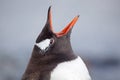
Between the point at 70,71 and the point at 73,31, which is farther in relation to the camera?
the point at 73,31

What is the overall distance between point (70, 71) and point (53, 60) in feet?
0.28

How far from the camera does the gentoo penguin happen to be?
2.07m

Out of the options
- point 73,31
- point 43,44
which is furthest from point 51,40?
point 73,31

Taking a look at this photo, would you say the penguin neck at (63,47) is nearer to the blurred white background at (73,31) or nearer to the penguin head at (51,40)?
the penguin head at (51,40)

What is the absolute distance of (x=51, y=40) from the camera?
2.12 metres

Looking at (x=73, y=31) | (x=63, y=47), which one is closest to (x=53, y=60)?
(x=63, y=47)

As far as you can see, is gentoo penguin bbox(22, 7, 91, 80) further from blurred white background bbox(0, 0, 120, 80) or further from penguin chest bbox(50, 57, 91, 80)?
blurred white background bbox(0, 0, 120, 80)

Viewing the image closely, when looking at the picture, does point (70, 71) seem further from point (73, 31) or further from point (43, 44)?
point (73, 31)

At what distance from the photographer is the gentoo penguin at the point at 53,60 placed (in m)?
2.07

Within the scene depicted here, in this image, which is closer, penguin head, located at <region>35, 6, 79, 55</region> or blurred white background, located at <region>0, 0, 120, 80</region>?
penguin head, located at <region>35, 6, 79, 55</region>

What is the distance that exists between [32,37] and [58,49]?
225 centimetres

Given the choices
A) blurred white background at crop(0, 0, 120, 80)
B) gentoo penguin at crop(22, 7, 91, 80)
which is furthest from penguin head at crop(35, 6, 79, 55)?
blurred white background at crop(0, 0, 120, 80)

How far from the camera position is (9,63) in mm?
4293

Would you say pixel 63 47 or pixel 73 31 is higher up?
pixel 63 47
